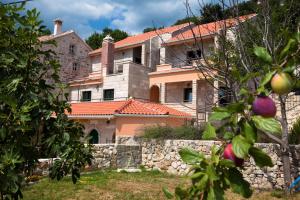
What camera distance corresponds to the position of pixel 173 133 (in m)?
16.0

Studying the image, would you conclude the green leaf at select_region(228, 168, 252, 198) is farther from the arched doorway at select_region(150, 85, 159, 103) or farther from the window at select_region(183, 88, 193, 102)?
the arched doorway at select_region(150, 85, 159, 103)

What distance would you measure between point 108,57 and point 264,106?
30.6 m

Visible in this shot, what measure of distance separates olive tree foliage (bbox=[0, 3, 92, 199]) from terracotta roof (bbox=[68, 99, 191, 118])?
17.8 meters

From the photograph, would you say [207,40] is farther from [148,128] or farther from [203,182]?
[203,182]

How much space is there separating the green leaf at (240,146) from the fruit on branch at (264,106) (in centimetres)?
9

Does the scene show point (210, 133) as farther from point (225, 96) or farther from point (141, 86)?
point (141, 86)

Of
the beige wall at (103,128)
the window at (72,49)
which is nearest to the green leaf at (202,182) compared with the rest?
the beige wall at (103,128)

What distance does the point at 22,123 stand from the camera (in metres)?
2.94

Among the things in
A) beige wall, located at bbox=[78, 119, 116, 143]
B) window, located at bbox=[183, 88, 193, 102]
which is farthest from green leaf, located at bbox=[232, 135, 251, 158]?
window, located at bbox=[183, 88, 193, 102]

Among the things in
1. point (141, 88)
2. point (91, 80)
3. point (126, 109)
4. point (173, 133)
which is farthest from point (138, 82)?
point (173, 133)

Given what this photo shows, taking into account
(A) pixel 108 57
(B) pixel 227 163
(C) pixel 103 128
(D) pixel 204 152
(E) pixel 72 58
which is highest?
(E) pixel 72 58

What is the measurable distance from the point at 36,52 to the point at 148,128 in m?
14.0

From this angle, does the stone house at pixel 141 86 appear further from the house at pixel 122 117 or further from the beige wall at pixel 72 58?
the beige wall at pixel 72 58

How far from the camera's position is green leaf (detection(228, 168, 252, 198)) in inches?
41.6
